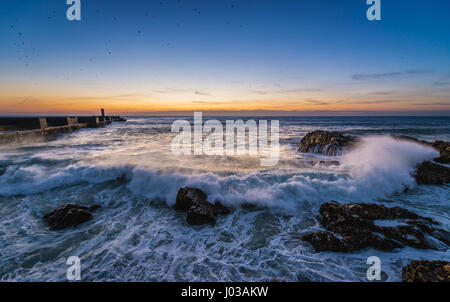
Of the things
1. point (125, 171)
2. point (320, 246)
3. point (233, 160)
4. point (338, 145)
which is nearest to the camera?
point (320, 246)

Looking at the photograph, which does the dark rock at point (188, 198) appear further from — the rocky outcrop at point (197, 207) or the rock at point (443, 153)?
the rock at point (443, 153)

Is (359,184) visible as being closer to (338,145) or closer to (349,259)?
(349,259)

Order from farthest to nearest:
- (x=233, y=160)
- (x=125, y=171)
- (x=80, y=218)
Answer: (x=233, y=160) < (x=125, y=171) < (x=80, y=218)

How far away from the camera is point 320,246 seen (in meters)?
4.43

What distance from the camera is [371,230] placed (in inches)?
187

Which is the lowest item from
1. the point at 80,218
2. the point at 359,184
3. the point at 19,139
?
the point at 80,218

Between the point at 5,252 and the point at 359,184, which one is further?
the point at 359,184

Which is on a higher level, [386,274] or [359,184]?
[359,184]

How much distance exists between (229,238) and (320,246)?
2378mm

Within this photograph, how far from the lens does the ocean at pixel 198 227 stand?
156 inches

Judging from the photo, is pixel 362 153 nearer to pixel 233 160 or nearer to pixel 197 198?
pixel 233 160
